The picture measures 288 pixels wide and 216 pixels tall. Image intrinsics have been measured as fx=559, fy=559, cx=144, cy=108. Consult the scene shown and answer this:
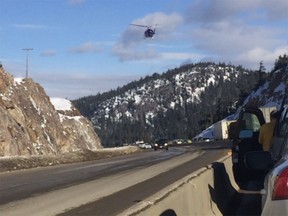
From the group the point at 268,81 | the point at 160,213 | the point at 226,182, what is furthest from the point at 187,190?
the point at 268,81

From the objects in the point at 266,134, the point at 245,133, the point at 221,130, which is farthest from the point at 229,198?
the point at 221,130

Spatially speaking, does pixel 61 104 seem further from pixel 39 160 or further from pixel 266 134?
pixel 266 134

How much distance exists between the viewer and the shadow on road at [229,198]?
37.4ft

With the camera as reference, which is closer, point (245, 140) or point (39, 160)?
point (245, 140)

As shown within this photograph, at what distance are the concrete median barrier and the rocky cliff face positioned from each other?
3089 cm

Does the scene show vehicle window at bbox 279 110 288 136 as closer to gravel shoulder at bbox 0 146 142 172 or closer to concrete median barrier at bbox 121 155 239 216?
concrete median barrier at bbox 121 155 239 216

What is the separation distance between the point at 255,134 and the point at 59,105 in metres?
67.3

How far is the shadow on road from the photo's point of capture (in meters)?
11.4

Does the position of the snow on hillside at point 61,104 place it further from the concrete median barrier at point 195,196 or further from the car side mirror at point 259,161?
the car side mirror at point 259,161

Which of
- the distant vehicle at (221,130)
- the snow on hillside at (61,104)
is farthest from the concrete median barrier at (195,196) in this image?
the distant vehicle at (221,130)

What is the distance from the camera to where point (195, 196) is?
9.27 m

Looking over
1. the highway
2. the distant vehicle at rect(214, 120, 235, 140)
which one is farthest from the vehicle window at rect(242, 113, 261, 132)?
the distant vehicle at rect(214, 120, 235, 140)

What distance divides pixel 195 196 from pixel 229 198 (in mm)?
4026

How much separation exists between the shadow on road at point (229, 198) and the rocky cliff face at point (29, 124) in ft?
99.2
